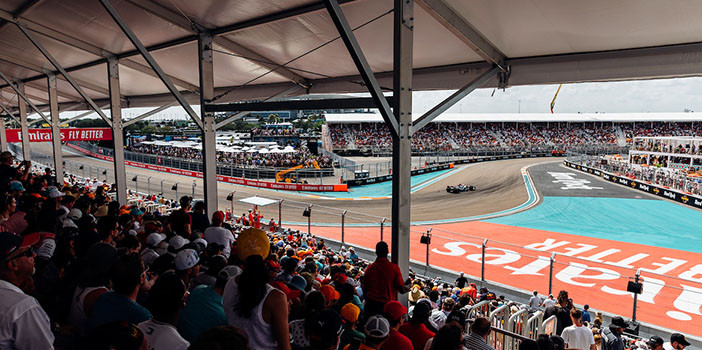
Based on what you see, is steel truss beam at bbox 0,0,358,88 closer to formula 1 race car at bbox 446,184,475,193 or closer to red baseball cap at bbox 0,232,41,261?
red baseball cap at bbox 0,232,41,261

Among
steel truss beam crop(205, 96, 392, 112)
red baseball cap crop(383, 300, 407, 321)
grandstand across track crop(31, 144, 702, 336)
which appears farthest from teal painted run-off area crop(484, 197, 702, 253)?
red baseball cap crop(383, 300, 407, 321)

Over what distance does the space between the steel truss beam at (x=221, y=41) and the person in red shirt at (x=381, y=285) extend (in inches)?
187

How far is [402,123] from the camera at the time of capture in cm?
518

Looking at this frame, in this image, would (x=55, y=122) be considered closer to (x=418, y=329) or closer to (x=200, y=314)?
(x=200, y=314)

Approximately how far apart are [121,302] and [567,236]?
63.8 feet

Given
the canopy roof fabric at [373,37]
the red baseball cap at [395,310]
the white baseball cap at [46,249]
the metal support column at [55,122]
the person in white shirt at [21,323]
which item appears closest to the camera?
the person in white shirt at [21,323]

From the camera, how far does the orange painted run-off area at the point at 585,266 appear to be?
10312 millimetres

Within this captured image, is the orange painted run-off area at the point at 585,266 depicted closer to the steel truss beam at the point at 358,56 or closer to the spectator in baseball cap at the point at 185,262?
the steel truss beam at the point at 358,56

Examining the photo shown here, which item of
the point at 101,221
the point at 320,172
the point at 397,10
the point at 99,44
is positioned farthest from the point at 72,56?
the point at 320,172

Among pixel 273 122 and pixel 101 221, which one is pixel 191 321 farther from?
pixel 273 122

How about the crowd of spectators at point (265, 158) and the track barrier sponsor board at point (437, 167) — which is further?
the crowd of spectators at point (265, 158)

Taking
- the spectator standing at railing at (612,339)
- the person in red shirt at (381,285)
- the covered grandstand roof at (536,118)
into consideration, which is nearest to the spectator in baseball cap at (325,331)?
the person in red shirt at (381,285)

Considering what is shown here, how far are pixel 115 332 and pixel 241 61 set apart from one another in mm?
8711

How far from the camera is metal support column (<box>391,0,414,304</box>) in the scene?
16.3ft
